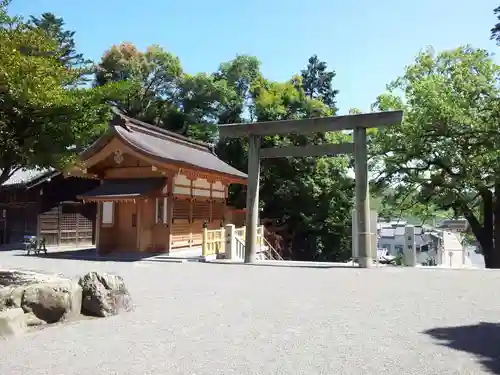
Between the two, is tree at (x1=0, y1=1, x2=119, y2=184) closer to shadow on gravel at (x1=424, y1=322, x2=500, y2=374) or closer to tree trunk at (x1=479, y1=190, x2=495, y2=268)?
shadow on gravel at (x1=424, y1=322, x2=500, y2=374)

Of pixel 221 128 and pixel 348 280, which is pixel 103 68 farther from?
pixel 348 280

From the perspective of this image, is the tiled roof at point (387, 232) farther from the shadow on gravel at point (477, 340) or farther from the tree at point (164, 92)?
the shadow on gravel at point (477, 340)

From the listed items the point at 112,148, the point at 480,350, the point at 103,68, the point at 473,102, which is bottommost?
the point at 480,350

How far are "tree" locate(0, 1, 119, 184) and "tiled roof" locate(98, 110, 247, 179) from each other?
7.33m

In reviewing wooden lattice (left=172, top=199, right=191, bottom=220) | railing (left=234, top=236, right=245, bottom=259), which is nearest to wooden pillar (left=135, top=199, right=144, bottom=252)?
wooden lattice (left=172, top=199, right=191, bottom=220)

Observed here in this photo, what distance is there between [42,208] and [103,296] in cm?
1822

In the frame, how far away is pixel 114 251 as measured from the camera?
59.4ft

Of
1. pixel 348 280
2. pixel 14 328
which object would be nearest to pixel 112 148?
pixel 348 280

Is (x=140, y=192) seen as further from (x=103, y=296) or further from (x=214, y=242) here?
(x=103, y=296)

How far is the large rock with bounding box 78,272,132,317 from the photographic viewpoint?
6.73m

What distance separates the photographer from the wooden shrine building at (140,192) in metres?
16.9

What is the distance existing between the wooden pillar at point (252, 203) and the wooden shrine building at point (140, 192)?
137 inches

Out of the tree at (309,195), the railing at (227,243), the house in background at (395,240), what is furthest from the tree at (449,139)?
the house in background at (395,240)

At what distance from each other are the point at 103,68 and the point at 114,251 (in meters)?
16.8
